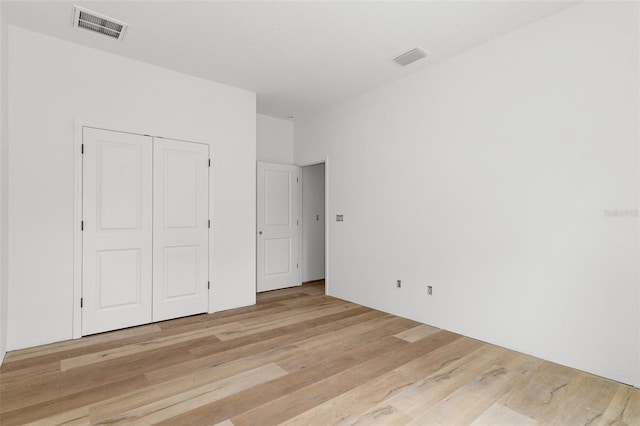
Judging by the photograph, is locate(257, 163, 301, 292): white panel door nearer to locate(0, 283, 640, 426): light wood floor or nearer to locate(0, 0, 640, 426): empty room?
locate(0, 0, 640, 426): empty room

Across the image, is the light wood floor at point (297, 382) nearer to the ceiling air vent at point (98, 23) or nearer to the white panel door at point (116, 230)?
the white panel door at point (116, 230)

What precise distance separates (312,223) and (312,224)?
0.02 metres

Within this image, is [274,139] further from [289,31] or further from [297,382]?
[297,382]

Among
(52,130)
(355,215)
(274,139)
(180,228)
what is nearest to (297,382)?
(180,228)

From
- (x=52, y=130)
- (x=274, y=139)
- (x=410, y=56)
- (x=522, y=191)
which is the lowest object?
(x=522, y=191)

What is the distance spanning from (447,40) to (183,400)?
380 cm

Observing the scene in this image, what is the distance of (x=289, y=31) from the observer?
305cm

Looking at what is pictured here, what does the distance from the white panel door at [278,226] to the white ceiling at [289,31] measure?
184cm

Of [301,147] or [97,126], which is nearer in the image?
[97,126]

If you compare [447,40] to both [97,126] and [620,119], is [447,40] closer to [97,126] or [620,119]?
[620,119]

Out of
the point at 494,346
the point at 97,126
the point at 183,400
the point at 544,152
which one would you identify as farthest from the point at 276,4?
the point at 494,346

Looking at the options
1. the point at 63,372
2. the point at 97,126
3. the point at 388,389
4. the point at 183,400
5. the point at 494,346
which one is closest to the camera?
the point at 183,400

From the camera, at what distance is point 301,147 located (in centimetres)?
574

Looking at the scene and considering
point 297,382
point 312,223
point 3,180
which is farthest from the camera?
point 312,223
